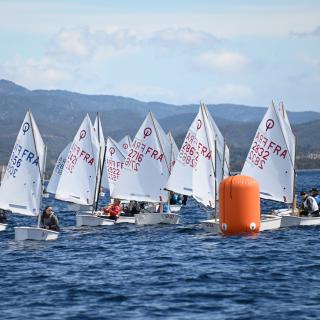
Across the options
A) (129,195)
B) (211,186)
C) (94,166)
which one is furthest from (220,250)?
(94,166)

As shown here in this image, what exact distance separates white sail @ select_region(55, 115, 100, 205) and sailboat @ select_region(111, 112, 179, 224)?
131 inches

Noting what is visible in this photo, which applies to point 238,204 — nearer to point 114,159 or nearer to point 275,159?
point 275,159

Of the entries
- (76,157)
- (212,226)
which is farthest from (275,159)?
(76,157)

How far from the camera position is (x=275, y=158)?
51.5 metres

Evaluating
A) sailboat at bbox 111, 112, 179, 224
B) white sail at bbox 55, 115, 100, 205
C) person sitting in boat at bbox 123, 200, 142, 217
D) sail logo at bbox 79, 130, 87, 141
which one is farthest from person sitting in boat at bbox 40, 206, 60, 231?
→ sail logo at bbox 79, 130, 87, 141

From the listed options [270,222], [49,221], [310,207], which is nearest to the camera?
[49,221]

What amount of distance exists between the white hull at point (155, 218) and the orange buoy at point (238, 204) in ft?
32.4

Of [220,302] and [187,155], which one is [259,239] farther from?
[220,302]

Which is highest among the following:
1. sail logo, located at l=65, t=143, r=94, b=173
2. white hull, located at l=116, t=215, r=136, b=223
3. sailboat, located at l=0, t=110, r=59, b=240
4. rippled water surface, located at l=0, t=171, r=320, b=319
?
sail logo, located at l=65, t=143, r=94, b=173

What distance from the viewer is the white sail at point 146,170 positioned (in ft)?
185

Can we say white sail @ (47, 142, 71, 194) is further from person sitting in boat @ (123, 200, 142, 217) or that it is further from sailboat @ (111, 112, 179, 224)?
sailboat @ (111, 112, 179, 224)

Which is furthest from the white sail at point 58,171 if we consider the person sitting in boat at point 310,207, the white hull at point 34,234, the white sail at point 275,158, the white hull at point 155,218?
the white hull at point 34,234

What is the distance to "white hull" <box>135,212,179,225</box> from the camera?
2122 inches

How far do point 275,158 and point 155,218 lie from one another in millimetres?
8172
